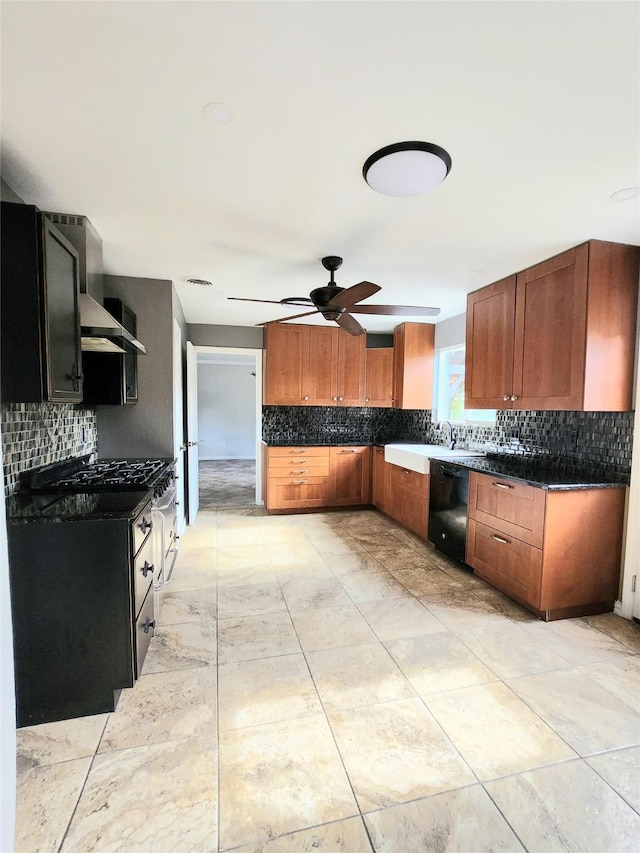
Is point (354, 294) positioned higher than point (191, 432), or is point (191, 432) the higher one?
point (354, 294)

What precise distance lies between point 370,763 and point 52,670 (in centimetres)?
137

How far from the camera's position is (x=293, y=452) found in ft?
15.7

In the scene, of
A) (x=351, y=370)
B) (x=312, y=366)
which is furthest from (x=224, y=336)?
(x=351, y=370)

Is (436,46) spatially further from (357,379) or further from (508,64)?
(357,379)

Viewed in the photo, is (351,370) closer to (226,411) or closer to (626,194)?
(626,194)

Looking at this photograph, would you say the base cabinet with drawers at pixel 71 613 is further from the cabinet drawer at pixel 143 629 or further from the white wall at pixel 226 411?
the white wall at pixel 226 411

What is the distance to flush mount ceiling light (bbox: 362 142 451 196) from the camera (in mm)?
1543

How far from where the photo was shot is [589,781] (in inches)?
55.7

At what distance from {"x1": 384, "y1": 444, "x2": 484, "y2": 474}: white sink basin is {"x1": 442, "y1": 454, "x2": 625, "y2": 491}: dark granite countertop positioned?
271 millimetres

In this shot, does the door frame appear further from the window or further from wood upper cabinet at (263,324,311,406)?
the window

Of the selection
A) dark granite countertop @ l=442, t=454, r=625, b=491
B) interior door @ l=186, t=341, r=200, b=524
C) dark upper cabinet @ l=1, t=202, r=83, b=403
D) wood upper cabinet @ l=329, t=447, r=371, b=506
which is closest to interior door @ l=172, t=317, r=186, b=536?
interior door @ l=186, t=341, r=200, b=524

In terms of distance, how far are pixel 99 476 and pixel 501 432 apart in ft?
11.1

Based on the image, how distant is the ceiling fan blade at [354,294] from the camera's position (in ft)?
7.65

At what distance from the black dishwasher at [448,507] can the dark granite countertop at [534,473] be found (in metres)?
0.12
